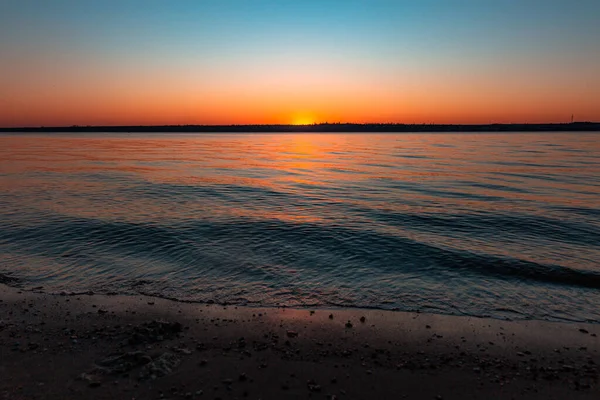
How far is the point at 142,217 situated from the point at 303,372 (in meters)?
15.3

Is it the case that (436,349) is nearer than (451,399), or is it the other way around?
(451,399)

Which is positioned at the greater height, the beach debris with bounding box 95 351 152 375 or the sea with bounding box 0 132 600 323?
the beach debris with bounding box 95 351 152 375

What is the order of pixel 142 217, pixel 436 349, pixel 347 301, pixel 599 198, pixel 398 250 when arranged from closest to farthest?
pixel 436 349 < pixel 347 301 < pixel 398 250 < pixel 142 217 < pixel 599 198

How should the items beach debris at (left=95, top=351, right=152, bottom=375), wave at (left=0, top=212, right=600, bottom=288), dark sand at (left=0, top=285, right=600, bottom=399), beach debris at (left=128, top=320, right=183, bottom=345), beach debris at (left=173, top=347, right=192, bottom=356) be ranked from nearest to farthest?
1. dark sand at (left=0, top=285, right=600, bottom=399)
2. beach debris at (left=95, top=351, right=152, bottom=375)
3. beach debris at (left=173, top=347, right=192, bottom=356)
4. beach debris at (left=128, top=320, right=183, bottom=345)
5. wave at (left=0, top=212, right=600, bottom=288)

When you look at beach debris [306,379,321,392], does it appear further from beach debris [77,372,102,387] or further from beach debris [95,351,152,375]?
beach debris [77,372,102,387]

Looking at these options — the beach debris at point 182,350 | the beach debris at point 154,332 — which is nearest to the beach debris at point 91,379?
the beach debris at point 154,332

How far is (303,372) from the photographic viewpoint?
21.5 ft

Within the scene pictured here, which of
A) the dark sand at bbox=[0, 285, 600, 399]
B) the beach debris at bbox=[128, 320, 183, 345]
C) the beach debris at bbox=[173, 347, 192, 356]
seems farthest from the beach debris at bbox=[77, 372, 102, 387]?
the beach debris at bbox=[173, 347, 192, 356]

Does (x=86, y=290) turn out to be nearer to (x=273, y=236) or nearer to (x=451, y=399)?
(x=273, y=236)

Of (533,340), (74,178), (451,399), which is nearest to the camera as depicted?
(451,399)

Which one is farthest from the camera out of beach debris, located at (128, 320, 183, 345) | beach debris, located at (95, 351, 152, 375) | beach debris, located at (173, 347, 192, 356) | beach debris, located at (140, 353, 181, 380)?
beach debris, located at (128, 320, 183, 345)

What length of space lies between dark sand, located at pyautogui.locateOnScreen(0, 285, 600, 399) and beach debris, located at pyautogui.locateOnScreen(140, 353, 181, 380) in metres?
0.02

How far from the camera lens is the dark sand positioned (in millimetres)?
6043

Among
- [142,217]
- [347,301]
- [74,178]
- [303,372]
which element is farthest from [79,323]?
[74,178]
